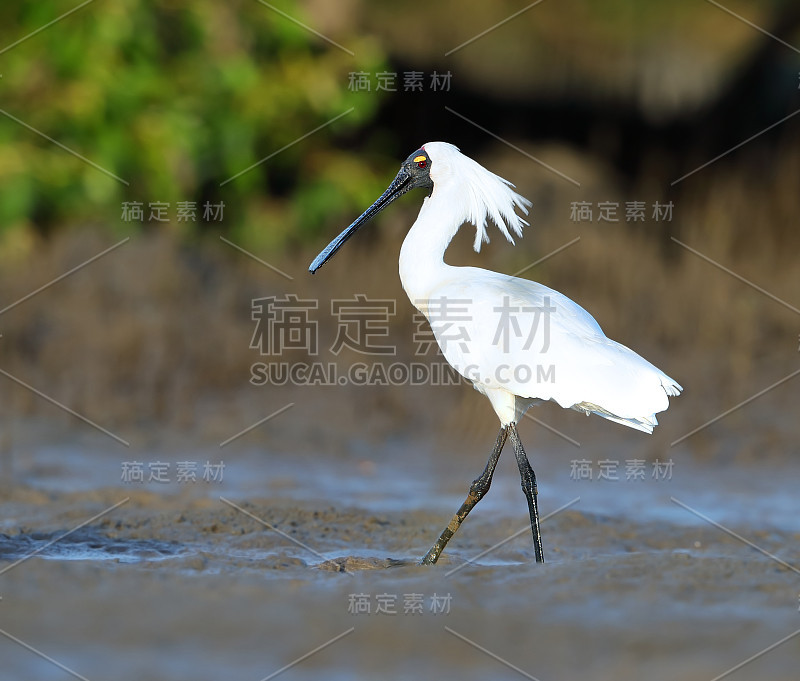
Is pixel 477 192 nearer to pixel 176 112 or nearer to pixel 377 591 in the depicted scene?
pixel 377 591

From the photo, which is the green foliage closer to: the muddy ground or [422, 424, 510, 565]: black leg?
the muddy ground

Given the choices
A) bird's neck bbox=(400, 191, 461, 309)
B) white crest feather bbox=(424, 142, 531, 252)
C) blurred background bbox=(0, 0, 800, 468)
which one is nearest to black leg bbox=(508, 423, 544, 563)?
bird's neck bbox=(400, 191, 461, 309)

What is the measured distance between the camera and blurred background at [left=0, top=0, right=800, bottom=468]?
9492 millimetres

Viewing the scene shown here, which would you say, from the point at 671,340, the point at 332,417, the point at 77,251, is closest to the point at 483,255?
the point at 671,340

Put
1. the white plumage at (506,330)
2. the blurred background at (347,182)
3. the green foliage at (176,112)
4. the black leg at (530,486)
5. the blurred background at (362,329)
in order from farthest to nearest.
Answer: the green foliage at (176,112)
the blurred background at (347,182)
the black leg at (530,486)
the white plumage at (506,330)
the blurred background at (362,329)

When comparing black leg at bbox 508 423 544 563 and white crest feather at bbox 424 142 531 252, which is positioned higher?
white crest feather at bbox 424 142 531 252

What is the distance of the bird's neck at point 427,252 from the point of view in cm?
605

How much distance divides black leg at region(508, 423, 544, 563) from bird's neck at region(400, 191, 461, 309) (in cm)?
76

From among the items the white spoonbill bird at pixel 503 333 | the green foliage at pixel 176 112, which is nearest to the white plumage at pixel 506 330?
the white spoonbill bird at pixel 503 333

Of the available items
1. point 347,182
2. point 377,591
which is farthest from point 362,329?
point 377,591

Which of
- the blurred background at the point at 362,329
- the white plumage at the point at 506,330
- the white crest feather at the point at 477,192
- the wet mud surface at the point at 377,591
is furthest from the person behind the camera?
the white crest feather at the point at 477,192

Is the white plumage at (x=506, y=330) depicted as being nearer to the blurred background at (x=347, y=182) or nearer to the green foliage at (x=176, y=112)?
the blurred background at (x=347, y=182)

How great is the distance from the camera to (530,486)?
6082mm

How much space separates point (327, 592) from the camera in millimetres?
5387
